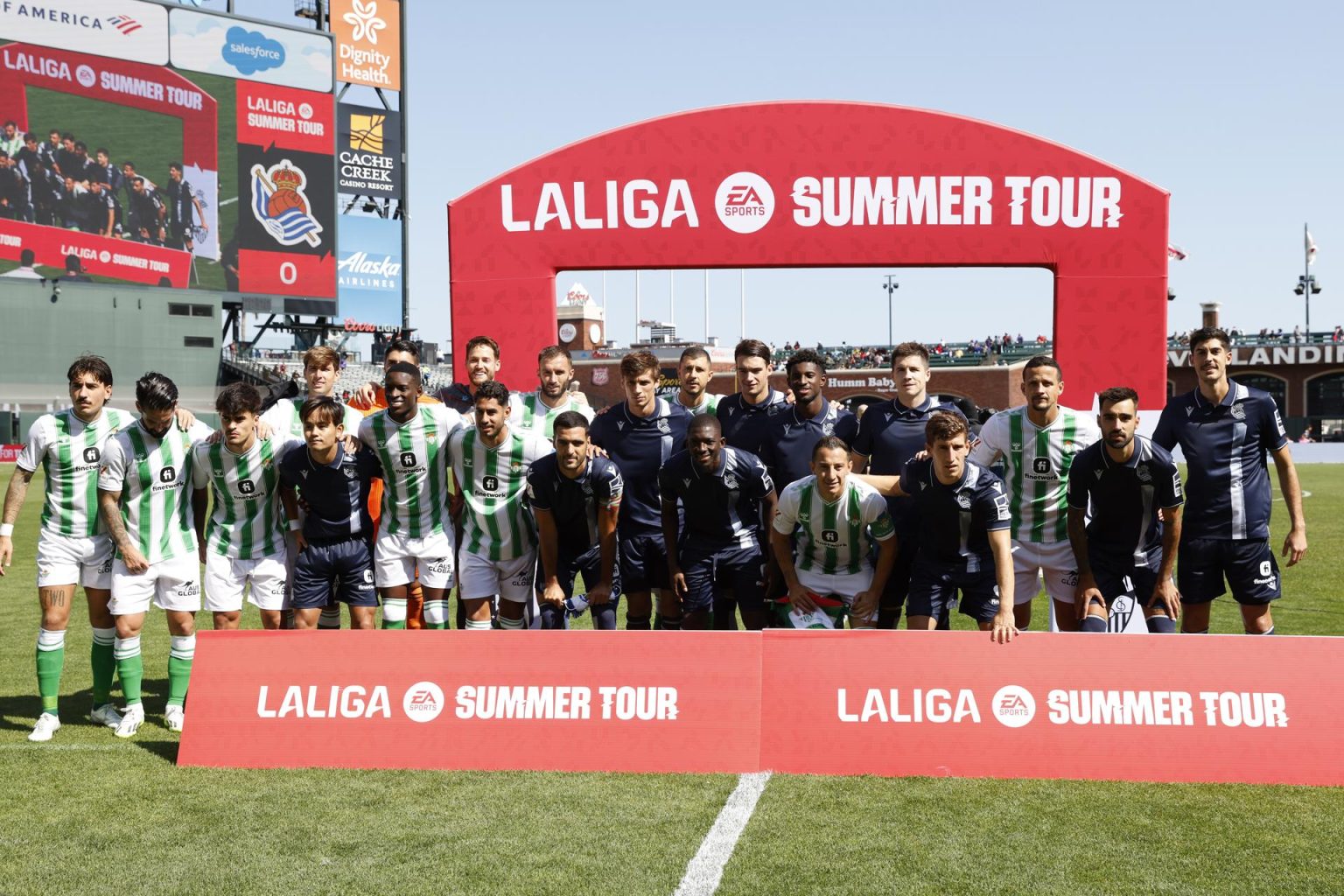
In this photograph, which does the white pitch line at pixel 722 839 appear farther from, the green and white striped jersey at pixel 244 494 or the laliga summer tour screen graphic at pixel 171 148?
the laliga summer tour screen graphic at pixel 171 148

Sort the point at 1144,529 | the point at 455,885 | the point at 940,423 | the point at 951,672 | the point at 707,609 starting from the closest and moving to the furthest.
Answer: the point at 455,885
the point at 951,672
the point at 940,423
the point at 1144,529
the point at 707,609

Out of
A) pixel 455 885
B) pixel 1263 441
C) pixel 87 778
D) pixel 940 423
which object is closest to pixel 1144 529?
pixel 1263 441

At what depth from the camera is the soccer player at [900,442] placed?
21.0 ft

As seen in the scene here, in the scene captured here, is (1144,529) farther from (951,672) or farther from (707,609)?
(707,609)

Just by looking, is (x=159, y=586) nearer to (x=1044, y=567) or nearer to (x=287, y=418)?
(x=287, y=418)

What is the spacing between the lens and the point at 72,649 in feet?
28.5

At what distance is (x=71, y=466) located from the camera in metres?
6.33

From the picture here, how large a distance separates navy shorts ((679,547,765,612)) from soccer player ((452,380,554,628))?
920mm

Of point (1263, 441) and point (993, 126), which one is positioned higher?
point (993, 126)

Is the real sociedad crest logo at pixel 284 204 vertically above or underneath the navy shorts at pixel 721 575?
above

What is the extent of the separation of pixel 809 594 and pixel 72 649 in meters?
5.64

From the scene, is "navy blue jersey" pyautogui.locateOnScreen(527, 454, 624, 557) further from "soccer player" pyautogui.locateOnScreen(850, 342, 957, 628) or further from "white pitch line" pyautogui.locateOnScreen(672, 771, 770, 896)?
"white pitch line" pyautogui.locateOnScreen(672, 771, 770, 896)

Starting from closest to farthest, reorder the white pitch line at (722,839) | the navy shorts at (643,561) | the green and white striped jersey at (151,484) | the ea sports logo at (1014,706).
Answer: the white pitch line at (722,839) → the ea sports logo at (1014,706) → the green and white striped jersey at (151,484) → the navy shorts at (643,561)

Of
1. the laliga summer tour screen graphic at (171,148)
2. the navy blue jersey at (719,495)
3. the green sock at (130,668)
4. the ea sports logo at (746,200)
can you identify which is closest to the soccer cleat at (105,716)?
the green sock at (130,668)
